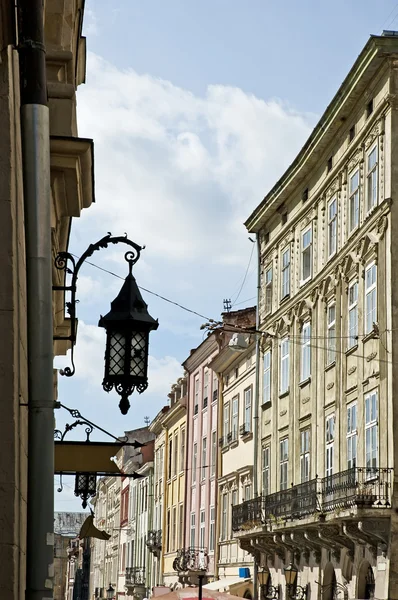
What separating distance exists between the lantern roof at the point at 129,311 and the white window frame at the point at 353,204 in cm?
1929

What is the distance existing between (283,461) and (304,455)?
2.47 meters

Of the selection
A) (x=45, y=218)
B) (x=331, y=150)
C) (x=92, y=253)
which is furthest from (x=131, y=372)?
(x=331, y=150)

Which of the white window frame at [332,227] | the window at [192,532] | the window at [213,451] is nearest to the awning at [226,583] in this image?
the window at [213,451]

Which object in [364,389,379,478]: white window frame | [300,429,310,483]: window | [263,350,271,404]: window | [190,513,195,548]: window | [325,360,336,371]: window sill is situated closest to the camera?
[364,389,379,478]: white window frame

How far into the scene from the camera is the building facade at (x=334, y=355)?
81.8 ft

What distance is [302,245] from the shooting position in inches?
1334

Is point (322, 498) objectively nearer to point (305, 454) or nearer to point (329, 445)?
point (329, 445)

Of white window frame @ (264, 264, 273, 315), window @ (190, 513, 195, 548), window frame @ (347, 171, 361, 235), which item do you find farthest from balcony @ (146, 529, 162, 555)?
window frame @ (347, 171, 361, 235)

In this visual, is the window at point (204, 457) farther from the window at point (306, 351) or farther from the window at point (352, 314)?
the window at point (352, 314)

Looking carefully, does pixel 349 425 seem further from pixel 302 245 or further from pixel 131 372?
pixel 131 372

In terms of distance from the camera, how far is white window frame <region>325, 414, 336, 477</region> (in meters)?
29.3

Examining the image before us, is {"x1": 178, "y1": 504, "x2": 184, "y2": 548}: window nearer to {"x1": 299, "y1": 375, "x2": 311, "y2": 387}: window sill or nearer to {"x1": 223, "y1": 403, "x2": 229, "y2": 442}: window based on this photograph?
{"x1": 223, "y1": 403, "x2": 229, "y2": 442}: window

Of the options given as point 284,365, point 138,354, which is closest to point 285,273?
point 284,365

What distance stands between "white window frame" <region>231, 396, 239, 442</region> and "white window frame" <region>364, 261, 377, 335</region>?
17210 mm
